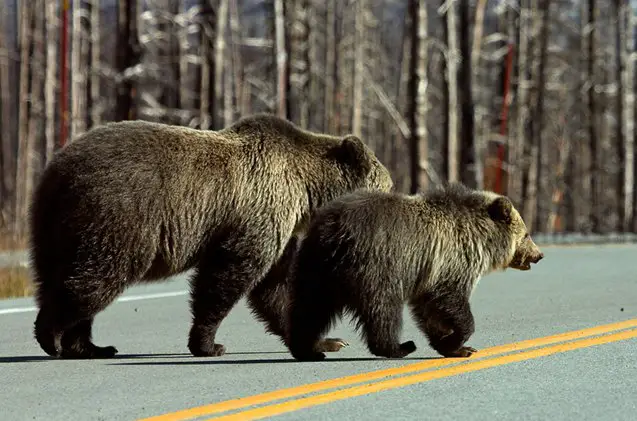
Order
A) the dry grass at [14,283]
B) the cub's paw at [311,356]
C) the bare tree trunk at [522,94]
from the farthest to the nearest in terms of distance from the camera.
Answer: the bare tree trunk at [522,94], the dry grass at [14,283], the cub's paw at [311,356]

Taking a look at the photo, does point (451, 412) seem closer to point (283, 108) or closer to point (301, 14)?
point (283, 108)

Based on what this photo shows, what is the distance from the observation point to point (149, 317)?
33.9ft

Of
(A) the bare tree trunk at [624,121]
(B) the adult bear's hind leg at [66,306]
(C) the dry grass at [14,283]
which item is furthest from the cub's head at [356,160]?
(A) the bare tree trunk at [624,121]

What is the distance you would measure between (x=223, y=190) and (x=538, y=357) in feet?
7.56

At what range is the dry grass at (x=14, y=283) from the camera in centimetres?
1251

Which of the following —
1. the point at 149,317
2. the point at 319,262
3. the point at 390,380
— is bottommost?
the point at 149,317

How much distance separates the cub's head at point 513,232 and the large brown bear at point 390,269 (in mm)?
100

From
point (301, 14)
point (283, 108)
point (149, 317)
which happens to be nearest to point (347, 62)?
point (301, 14)

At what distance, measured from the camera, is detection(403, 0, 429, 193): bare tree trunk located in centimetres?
2202

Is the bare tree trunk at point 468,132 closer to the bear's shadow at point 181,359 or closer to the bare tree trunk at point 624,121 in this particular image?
the bare tree trunk at point 624,121

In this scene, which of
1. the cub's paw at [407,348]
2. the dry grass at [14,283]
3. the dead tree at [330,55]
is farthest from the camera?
the dead tree at [330,55]

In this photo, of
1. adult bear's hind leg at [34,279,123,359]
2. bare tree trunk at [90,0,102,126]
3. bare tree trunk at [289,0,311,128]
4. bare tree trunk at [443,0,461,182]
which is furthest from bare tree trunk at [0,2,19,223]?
adult bear's hind leg at [34,279,123,359]

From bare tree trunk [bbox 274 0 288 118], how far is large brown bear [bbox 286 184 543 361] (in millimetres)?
21073

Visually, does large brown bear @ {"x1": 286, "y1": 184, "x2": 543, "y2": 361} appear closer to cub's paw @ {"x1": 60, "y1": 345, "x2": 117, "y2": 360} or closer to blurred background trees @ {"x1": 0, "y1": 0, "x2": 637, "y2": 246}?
cub's paw @ {"x1": 60, "y1": 345, "x2": 117, "y2": 360}
